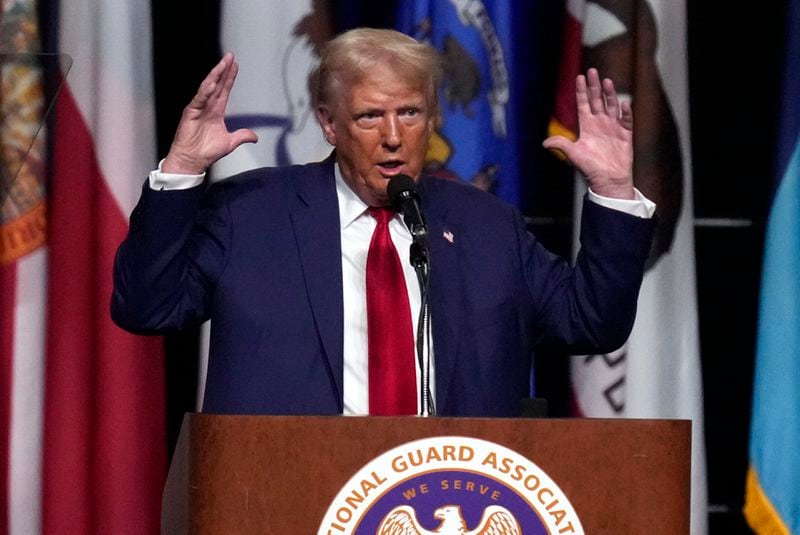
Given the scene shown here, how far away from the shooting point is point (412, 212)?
1909 millimetres

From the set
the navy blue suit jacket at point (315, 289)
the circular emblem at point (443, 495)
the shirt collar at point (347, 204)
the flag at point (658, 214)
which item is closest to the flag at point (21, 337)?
the navy blue suit jacket at point (315, 289)

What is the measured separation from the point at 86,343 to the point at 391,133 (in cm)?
98

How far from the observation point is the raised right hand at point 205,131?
213 cm

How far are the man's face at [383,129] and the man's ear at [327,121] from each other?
0.06 m

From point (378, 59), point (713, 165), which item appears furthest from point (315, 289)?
point (713, 165)

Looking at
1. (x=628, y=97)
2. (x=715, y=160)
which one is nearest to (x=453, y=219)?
(x=628, y=97)

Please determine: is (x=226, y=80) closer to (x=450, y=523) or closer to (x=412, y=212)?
(x=412, y=212)

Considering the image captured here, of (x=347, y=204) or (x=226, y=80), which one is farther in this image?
(x=347, y=204)

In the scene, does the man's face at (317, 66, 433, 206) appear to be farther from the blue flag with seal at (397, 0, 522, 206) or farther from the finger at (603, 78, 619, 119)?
the blue flag with seal at (397, 0, 522, 206)

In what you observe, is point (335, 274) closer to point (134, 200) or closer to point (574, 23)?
point (134, 200)

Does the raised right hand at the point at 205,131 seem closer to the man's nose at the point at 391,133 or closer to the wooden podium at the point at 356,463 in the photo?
the man's nose at the point at 391,133

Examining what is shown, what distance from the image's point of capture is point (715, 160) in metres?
3.26

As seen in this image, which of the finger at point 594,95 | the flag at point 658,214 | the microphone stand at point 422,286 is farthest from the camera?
the flag at point 658,214

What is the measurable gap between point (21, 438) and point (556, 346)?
119 cm
